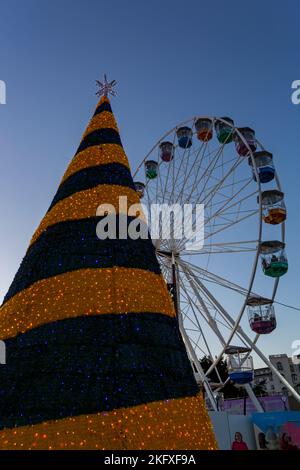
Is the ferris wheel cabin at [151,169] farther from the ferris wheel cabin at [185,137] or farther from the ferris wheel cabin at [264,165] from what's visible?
the ferris wheel cabin at [264,165]

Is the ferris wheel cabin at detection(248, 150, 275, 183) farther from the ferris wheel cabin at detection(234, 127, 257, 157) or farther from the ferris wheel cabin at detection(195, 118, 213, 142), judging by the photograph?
the ferris wheel cabin at detection(195, 118, 213, 142)

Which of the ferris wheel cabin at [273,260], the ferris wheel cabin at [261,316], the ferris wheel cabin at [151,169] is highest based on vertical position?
the ferris wheel cabin at [151,169]

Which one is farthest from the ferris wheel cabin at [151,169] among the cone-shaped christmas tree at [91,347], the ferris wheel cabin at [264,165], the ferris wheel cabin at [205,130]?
the cone-shaped christmas tree at [91,347]

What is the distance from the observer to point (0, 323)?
2.36 metres

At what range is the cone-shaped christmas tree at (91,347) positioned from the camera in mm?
1876

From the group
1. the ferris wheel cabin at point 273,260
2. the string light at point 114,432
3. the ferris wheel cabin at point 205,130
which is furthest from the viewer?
the ferris wheel cabin at point 205,130

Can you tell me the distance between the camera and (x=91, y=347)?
2.07 meters

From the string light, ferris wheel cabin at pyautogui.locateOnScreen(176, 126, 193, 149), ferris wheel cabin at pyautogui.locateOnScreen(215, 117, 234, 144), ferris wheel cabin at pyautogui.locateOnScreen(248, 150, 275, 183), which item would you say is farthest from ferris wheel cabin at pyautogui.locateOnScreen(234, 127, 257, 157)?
the string light

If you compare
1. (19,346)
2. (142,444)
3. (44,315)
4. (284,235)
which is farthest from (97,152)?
(284,235)

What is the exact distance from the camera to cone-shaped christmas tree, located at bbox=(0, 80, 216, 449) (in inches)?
73.9

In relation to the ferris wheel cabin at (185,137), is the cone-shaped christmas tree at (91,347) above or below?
below

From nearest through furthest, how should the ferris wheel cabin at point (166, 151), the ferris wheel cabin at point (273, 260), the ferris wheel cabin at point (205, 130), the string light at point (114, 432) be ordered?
the string light at point (114, 432)
the ferris wheel cabin at point (273, 260)
the ferris wheel cabin at point (205, 130)
the ferris wheel cabin at point (166, 151)

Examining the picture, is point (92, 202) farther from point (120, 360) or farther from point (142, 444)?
point (142, 444)

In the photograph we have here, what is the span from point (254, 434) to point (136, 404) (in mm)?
9078
